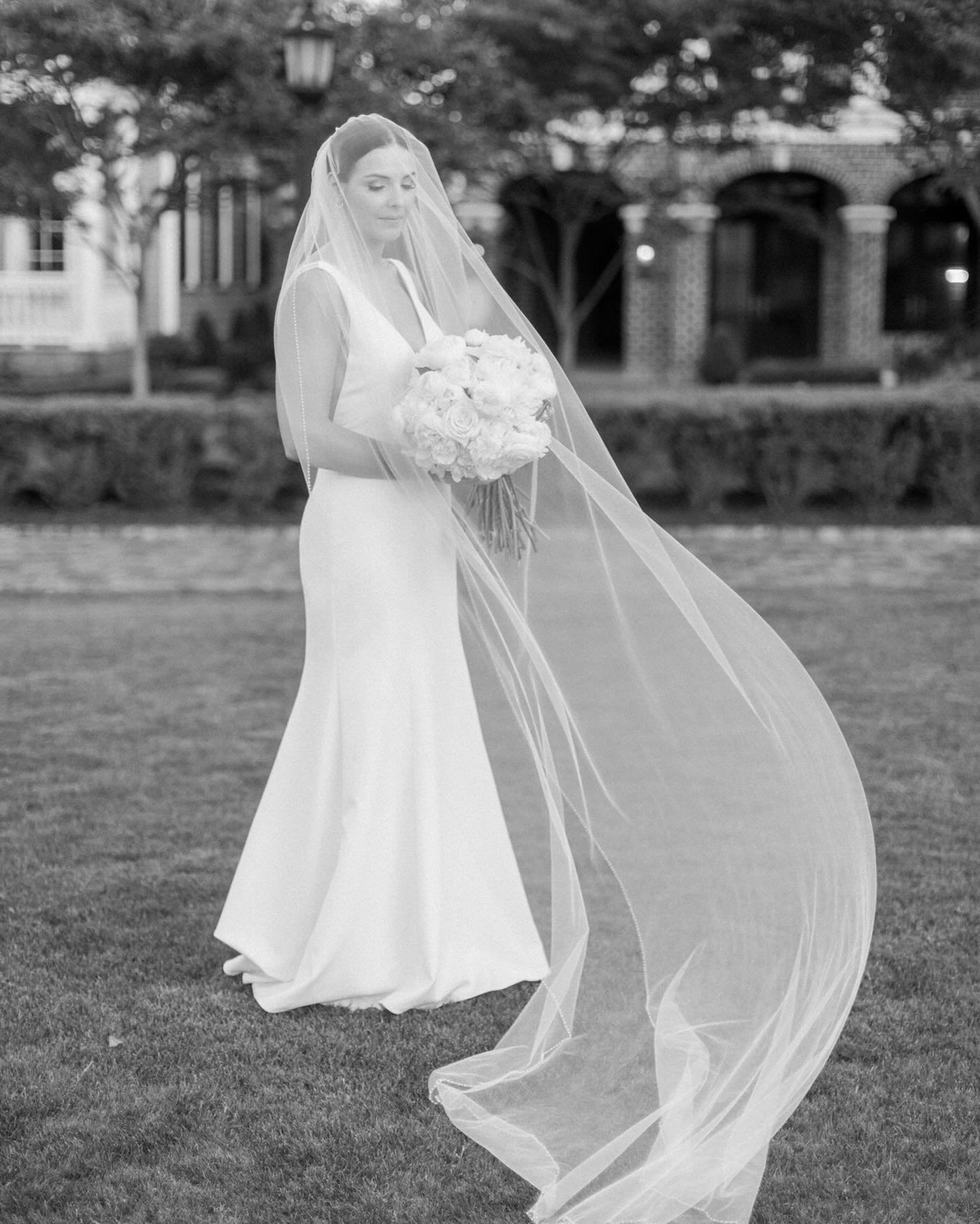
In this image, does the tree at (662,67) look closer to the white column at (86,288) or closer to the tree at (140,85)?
the tree at (140,85)

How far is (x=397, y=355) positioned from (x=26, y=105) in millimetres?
13624

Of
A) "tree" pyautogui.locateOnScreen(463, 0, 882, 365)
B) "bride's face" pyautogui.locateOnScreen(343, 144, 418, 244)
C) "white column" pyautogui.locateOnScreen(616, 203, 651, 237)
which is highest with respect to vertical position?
"tree" pyautogui.locateOnScreen(463, 0, 882, 365)

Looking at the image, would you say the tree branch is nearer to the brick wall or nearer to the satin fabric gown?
the brick wall

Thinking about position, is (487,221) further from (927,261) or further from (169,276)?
(927,261)

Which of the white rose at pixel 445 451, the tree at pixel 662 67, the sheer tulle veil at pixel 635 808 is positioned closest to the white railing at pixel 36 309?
the tree at pixel 662 67

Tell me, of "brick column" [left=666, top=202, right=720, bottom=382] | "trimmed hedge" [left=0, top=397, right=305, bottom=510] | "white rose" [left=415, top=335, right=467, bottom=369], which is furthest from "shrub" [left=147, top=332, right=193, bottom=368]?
"white rose" [left=415, top=335, right=467, bottom=369]

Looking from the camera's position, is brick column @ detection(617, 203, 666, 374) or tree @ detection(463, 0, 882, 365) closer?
tree @ detection(463, 0, 882, 365)

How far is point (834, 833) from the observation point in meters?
3.23

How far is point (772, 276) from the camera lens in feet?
86.7

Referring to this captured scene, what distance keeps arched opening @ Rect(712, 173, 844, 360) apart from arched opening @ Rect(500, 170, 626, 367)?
1836 mm

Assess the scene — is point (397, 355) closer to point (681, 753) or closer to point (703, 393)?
point (681, 753)

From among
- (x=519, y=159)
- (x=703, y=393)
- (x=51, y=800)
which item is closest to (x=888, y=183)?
(x=519, y=159)

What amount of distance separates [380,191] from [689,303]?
22480 millimetres

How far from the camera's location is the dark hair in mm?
3531
